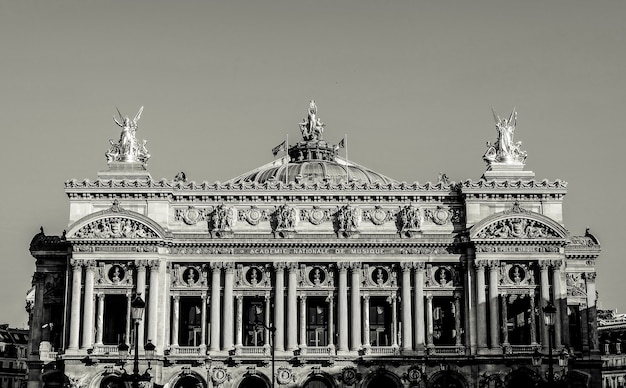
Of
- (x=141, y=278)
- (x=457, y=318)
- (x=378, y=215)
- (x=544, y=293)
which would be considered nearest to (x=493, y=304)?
(x=457, y=318)

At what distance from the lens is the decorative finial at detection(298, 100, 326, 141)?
92406 mm

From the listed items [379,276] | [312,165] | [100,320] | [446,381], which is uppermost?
[312,165]

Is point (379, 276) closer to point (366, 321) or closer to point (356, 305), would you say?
point (356, 305)

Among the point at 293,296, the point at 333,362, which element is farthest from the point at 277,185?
the point at 333,362

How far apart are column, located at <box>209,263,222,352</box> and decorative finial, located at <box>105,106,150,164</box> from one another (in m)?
9.72

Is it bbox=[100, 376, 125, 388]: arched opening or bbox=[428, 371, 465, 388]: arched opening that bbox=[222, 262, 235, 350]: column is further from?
bbox=[428, 371, 465, 388]: arched opening

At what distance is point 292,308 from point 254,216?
695 cm

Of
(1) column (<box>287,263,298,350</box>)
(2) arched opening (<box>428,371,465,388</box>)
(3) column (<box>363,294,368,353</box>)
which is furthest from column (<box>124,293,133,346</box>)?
(2) arched opening (<box>428,371,465,388</box>)

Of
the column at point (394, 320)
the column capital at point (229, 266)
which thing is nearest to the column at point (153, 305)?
the column capital at point (229, 266)

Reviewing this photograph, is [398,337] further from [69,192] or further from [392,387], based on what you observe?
[69,192]

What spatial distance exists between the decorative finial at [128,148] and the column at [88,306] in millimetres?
8010

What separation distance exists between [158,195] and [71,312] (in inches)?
384

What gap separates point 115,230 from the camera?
75.6 metres

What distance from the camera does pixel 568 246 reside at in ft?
266
